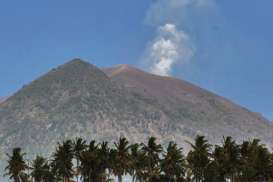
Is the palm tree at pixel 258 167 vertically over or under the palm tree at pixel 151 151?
under

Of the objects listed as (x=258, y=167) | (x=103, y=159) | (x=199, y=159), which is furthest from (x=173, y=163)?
(x=258, y=167)

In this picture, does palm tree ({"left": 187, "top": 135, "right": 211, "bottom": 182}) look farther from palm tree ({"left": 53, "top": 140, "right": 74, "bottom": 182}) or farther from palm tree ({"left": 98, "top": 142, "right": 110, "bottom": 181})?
palm tree ({"left": 53, "top": 140, "right": 74, "bottom": 182})

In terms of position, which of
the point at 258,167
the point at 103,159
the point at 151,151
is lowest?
the point at 258,167

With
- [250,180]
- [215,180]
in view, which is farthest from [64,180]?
[250,180]

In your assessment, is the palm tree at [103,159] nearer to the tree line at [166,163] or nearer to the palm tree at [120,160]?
the tree line at [166,163]

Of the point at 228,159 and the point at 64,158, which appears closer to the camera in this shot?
the point at 228,159

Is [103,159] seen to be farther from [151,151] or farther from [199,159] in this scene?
[199,159]

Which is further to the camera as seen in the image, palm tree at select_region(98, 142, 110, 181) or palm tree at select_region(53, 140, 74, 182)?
palm tree at select_region(53, 140, 74, 182)

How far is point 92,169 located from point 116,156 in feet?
22.0

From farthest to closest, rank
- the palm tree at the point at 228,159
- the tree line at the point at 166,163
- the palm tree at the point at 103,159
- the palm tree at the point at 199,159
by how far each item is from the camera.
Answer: the palm tree at the point at 103,159
the palm tree at the point at 199,159
the palm tree at the point at 228,159
the tree line at the point at 166,163

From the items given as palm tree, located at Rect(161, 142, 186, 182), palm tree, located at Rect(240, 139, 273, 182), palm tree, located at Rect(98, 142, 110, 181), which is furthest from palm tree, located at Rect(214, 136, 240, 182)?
palm tree, located at Rect(98, 142, 110, 181)

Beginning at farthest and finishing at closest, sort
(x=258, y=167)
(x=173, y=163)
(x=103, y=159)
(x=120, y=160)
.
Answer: (x=173, y=163)
(x=120, y=160)
(x=103, y=159)
(x=258, y=167)

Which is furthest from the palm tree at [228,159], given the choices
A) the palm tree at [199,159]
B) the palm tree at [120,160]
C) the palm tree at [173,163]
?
the palm tree at [120,160]

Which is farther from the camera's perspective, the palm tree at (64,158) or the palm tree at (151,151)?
the palm tree at (151,151)
